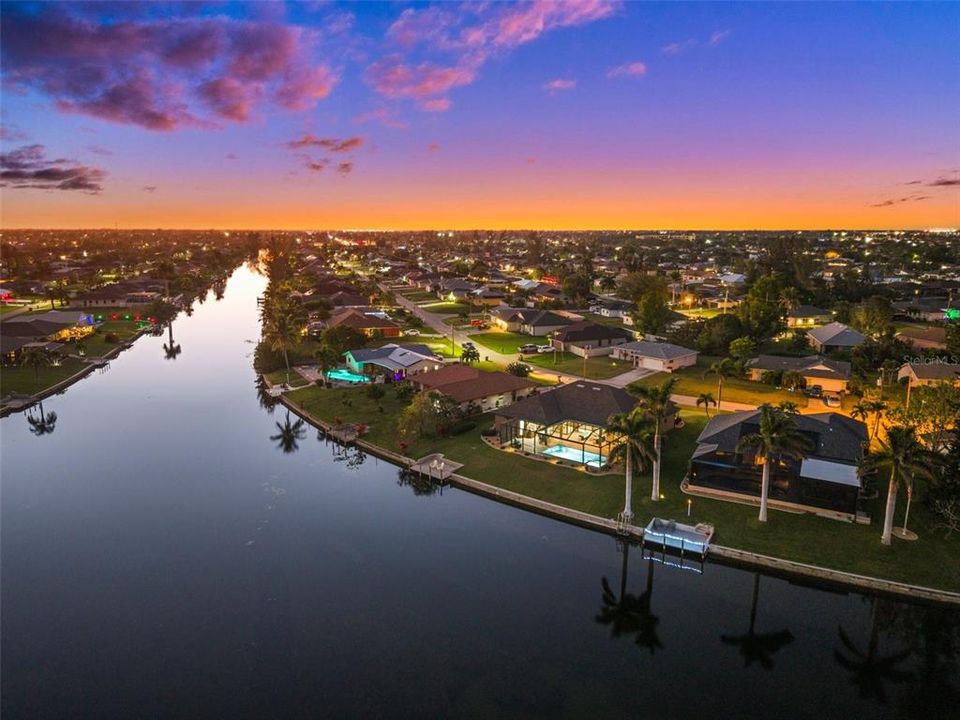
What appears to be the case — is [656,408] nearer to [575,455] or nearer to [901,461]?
[575,455]

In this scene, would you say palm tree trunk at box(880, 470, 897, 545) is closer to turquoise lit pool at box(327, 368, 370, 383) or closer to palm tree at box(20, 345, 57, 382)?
turquoise lit pool at box(327, 368, 370, 383)

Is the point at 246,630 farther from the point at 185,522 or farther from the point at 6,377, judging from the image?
the point at 6,377

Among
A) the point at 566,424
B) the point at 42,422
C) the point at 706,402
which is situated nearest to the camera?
the point at 566,424

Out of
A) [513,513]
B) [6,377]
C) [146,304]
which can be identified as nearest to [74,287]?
[146,304]

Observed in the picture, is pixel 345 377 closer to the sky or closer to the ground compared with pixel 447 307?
closer to the sky

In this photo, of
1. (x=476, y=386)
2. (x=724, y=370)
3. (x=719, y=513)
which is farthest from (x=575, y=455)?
(x=724, y=370)

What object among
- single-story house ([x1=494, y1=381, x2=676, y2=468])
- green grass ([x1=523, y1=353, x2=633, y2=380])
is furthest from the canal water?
green grass ([x1=523, y1=353, x2=633, y2=380])
